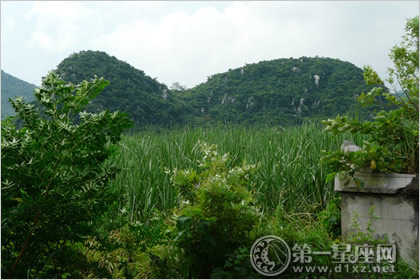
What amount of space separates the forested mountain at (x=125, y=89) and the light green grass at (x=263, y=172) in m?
12.8

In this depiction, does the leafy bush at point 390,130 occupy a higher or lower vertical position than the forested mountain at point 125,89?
lower

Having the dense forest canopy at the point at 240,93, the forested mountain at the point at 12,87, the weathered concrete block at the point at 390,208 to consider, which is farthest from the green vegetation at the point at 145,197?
the forested mountain at the point at 12,87

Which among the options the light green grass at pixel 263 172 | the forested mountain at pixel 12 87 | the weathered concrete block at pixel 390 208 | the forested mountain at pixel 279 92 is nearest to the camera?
the weathered concrete block at pixel 390 208

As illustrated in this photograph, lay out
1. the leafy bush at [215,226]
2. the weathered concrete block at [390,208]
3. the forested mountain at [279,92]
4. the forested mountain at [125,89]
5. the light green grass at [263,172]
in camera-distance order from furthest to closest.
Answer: the forested mountain at [279,92] → the forested mountain at [125,89] → the light green grass at [263,172] → the weathered concrete block at [390,208] → the leafy bush at [215,226]

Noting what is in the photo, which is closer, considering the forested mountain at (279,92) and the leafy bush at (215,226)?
the leafy bush at (215,226)

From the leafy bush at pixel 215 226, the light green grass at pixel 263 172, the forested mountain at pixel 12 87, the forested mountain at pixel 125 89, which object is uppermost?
the forested mountain at pixel 12 87

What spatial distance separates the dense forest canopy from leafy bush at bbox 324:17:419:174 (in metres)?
13.6

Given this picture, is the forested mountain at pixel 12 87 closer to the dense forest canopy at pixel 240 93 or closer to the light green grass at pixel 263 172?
the dense forest canopy at pixel 240 93

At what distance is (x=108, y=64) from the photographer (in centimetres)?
2055

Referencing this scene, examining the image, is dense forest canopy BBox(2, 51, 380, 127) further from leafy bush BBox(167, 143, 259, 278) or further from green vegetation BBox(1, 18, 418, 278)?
leafy bush BBox(167, 143, 259, 278)

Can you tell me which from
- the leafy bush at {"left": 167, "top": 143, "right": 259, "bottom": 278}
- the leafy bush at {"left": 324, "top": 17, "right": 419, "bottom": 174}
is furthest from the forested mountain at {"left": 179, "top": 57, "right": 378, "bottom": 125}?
the leafy bush at {"left": 167, "top": 143, "right": 259, "bottom": 278}

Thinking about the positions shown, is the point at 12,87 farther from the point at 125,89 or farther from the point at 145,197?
the point at 145,197

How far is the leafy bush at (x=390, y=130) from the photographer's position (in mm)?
2287

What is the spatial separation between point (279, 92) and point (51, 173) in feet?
62.5
